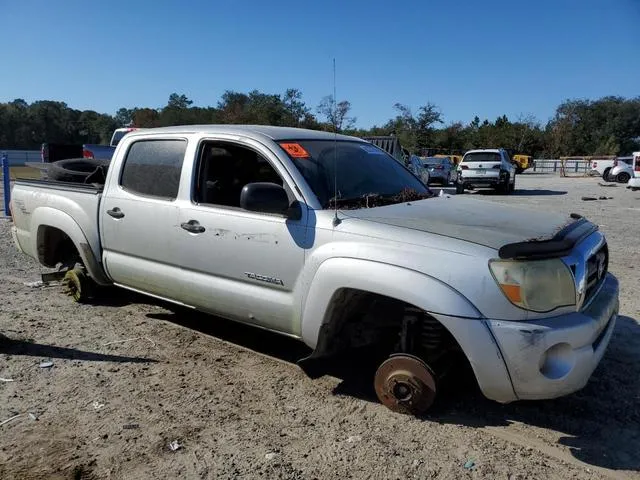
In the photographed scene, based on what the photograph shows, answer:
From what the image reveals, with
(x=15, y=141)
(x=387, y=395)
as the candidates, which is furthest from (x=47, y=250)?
(x=15, y=141)

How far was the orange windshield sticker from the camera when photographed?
4035 millimetres

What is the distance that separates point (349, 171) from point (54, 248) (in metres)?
3.52

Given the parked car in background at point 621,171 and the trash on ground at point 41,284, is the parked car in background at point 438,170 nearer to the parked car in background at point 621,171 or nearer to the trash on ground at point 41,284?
the parked car in background at point 621,171

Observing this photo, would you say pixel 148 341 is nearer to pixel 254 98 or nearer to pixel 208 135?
pixel 208 135

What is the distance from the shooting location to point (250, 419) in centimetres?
347

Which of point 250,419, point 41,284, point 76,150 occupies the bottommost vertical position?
point 250,419

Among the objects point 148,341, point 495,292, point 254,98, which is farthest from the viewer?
point 254,98

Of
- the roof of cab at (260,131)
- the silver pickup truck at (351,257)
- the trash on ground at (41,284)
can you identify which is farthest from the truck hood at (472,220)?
the trash on ground at (41,284)

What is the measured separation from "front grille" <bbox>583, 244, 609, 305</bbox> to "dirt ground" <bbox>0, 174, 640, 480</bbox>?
77 centimetres

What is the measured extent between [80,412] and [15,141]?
227 ft

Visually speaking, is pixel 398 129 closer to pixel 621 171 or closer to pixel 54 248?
pixel 621 171

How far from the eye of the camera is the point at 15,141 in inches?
2493

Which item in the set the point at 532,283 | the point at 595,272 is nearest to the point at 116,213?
the point at 532,283

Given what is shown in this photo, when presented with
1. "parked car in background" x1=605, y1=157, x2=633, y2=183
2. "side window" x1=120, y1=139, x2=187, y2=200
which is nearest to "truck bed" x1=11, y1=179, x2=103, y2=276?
"side window" x1=120, y1=139, x2=187, y2=200
